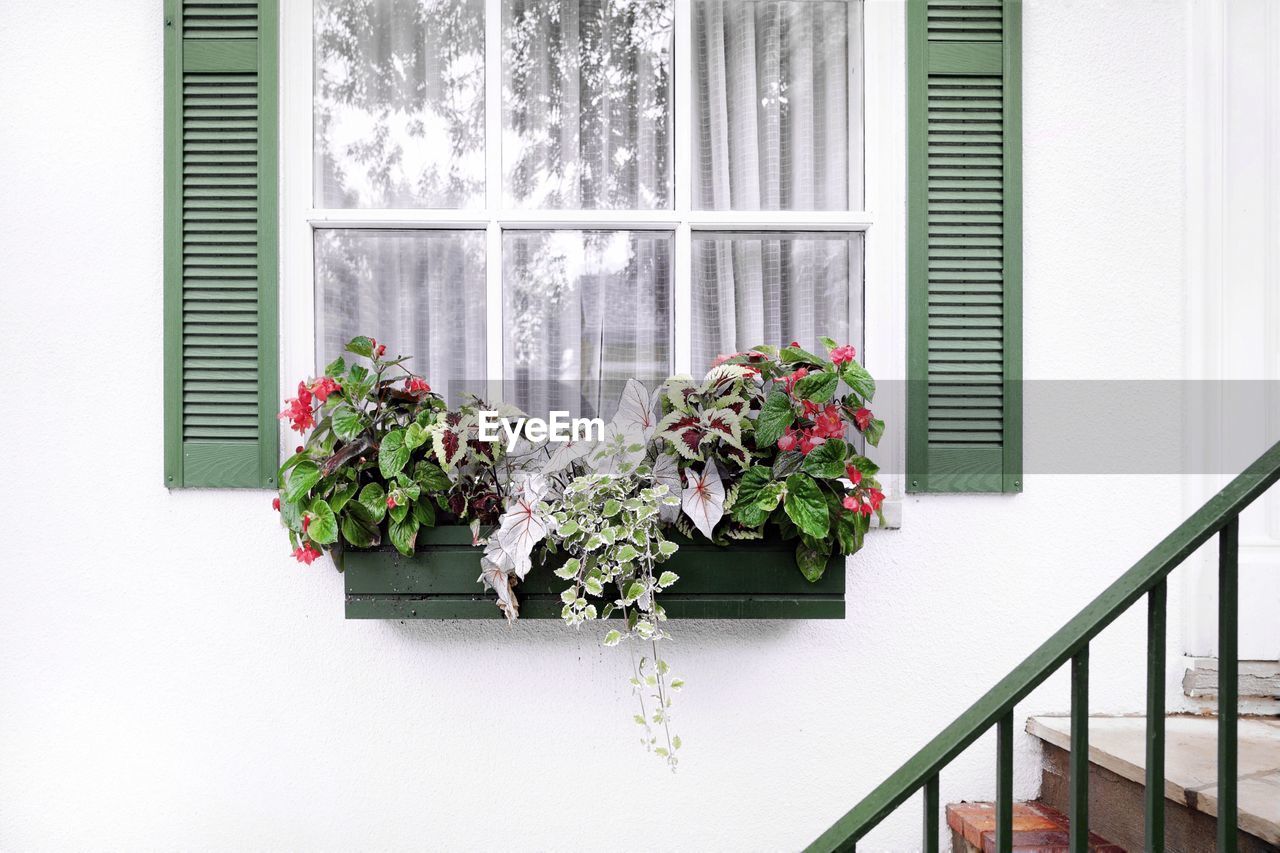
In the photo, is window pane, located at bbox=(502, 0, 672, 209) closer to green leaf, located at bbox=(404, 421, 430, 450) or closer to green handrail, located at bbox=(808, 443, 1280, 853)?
green leaf, located at bbox=(404, 421, 430, 450)

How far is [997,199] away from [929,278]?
9.4 inches

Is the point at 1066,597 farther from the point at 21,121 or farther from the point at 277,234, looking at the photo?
the point at 21,121

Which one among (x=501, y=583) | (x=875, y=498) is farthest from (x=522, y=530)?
(x=875, y=498)

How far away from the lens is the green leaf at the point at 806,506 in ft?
5.21

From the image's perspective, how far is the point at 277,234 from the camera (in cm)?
184

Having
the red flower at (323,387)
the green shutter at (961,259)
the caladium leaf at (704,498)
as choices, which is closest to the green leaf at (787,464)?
the caladium leaf at (704,498)

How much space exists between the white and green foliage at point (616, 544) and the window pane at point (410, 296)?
0.48 m

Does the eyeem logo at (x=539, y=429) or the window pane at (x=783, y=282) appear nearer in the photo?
the eyeem logo at (x=539, y=429)

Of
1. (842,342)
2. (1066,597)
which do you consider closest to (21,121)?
(842,342)

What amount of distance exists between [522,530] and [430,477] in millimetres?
235

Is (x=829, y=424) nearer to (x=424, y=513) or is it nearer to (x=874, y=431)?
(x=874, y=431)

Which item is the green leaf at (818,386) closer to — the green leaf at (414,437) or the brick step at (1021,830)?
the green leaf at (414,437)

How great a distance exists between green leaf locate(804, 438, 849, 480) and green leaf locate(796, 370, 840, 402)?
0.30 feet

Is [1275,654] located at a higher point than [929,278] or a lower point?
lower
